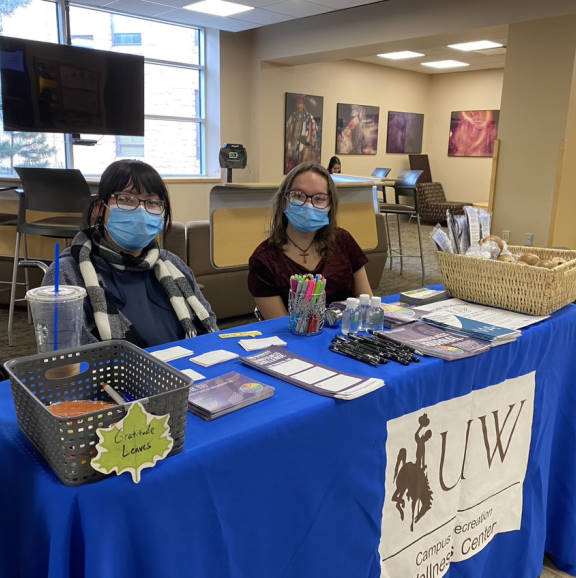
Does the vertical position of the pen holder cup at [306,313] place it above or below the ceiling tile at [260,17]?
below

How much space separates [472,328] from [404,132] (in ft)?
32.3

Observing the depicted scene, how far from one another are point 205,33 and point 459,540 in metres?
8.04

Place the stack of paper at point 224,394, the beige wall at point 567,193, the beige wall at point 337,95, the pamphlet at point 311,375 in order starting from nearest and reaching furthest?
the stack of paper at point 224,394 → the pamphlet at point 311,375 → the beige wall at point 567,193 → the beige wall at point 337,95

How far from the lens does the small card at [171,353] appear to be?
1201 millimetres

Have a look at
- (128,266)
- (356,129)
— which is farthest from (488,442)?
(356,129)

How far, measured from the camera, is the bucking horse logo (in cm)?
120

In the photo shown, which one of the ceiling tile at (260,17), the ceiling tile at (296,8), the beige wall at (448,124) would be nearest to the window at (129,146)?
the ceiling tile at (260,17)

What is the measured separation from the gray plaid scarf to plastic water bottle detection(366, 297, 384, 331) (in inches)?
21.6

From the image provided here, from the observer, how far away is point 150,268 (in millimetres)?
1665

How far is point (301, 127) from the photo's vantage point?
881 centimetres

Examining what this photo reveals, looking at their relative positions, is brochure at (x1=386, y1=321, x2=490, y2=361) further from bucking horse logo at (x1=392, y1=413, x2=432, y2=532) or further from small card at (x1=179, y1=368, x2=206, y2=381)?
small card at (x1=179, y1=368, x2=206, y2=381)

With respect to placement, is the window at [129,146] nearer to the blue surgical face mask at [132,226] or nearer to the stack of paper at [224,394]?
the blue surgical face mask at [132,226]

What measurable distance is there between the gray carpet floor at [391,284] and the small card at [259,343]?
194 cm

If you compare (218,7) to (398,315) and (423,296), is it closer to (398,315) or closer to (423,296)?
(423,296)
